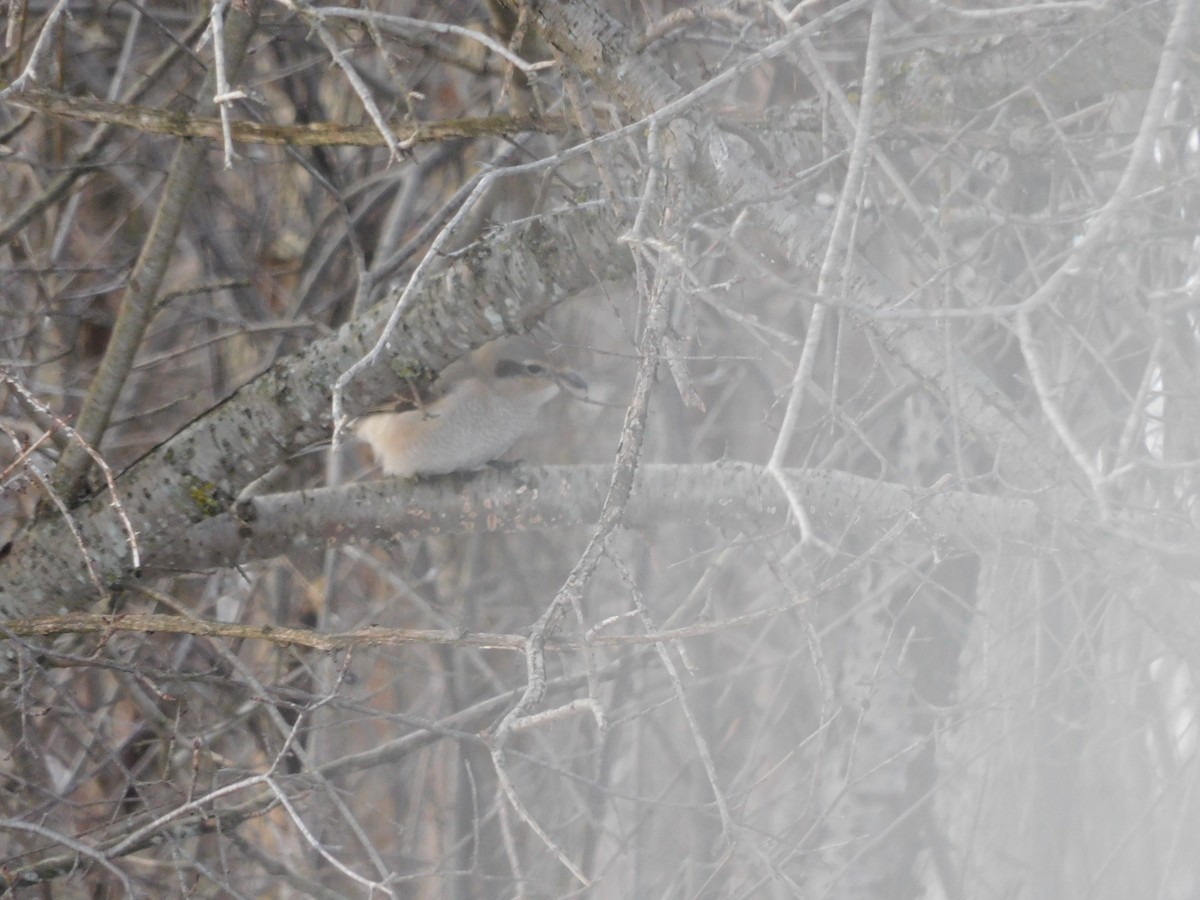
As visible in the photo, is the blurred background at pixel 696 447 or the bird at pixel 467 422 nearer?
the blurred background at pixel 696 447

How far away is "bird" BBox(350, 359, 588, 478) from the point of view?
3.30 metres

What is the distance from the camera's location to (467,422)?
3340 mm

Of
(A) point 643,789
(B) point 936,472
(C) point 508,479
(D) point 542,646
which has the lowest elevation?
(A) point 643,789

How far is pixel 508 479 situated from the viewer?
2916 millimetres

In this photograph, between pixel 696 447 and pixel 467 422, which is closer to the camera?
pixel 467 422

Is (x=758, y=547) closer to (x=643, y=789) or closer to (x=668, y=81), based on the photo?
(x=668, y=81)

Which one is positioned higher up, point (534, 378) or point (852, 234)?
point (852, 234)

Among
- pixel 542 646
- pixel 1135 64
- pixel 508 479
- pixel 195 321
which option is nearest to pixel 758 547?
pixel 508 479

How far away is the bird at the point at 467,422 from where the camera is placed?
330cm

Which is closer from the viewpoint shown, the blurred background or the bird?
the blurred background

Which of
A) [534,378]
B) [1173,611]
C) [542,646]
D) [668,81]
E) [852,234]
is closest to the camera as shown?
[542,646]

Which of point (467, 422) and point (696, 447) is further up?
point (467, 422)

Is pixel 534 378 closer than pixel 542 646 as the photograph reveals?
No

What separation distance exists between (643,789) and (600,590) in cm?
80
